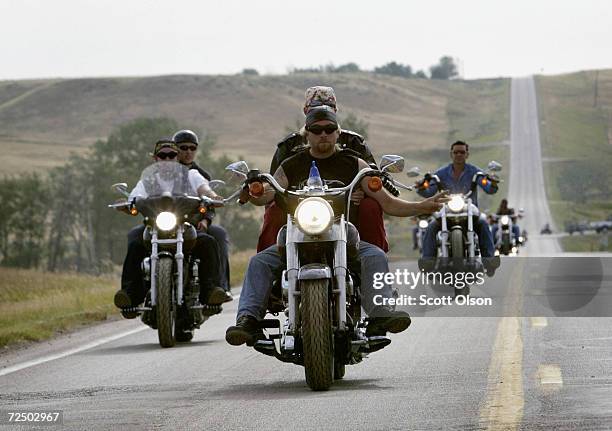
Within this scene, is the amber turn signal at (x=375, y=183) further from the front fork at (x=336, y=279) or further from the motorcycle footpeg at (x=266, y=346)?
the motorcycle footpeg at (x=266, y=346)

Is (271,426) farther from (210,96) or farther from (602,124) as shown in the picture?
(210,96)

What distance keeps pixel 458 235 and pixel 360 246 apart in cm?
857

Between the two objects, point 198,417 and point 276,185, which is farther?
point 276,185

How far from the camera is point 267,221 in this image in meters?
11.7

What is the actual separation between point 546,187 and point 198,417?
4889 inches

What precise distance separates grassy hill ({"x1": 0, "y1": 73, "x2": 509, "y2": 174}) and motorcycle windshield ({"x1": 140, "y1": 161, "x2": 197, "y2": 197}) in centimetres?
11549

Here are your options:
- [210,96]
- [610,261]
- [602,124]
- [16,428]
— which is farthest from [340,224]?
[210,96]

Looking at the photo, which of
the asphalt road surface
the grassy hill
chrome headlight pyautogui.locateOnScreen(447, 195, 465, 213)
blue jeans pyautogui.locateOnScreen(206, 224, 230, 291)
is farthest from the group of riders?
the grassy hill

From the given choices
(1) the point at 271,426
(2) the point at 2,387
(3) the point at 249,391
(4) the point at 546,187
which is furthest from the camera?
(4) the point at 546,187

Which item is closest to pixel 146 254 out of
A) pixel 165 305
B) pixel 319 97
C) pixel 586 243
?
pixel 165 305

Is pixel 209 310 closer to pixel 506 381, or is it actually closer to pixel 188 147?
pixel 188 147

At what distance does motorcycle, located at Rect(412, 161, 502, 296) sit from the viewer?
772 inches

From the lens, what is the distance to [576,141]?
14888cm

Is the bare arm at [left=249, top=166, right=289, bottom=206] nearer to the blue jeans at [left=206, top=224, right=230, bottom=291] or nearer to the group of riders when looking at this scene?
the group of riders
